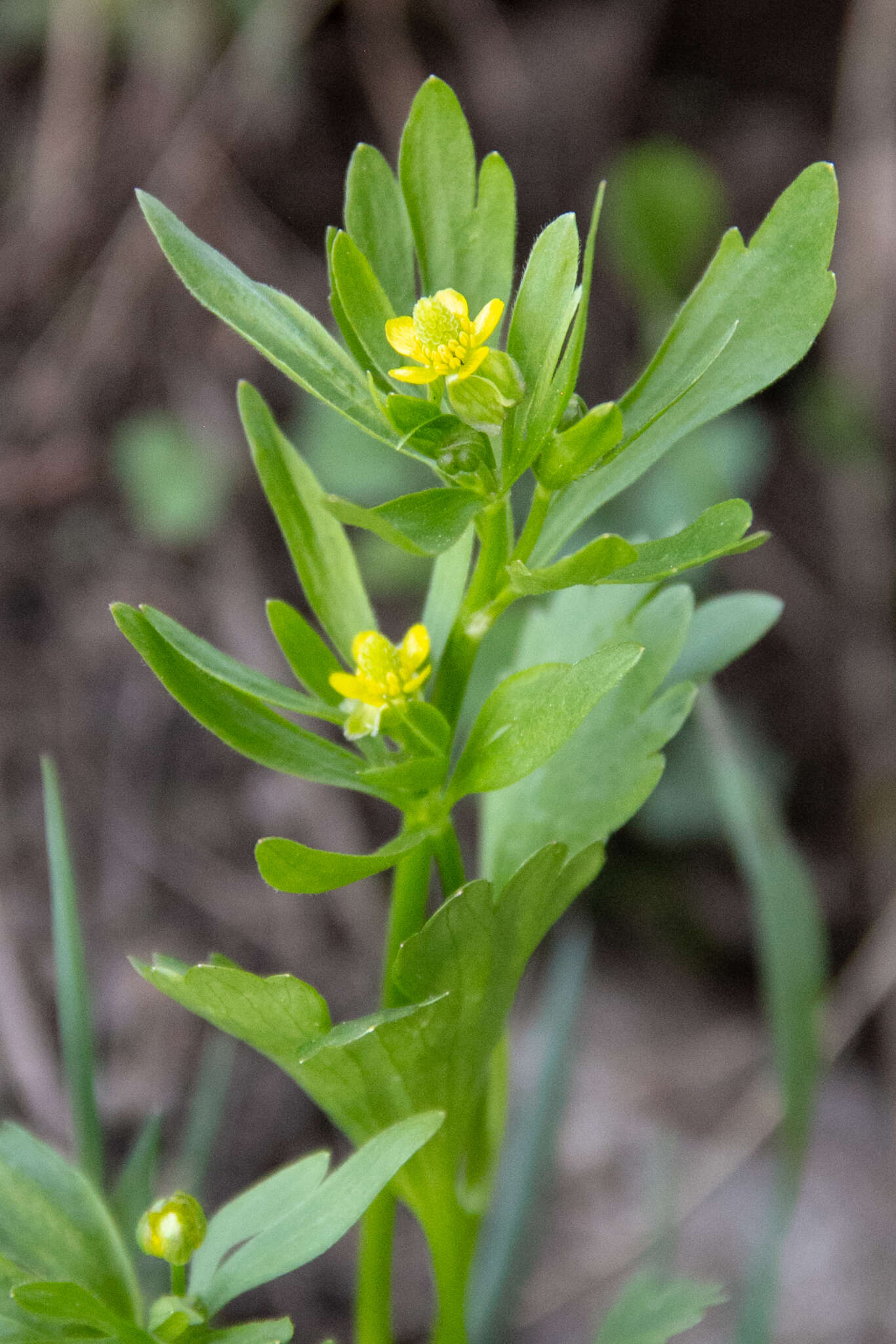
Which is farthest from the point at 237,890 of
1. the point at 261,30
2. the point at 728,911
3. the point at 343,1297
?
the point at 261,30

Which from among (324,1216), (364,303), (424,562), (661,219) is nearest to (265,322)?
(364,303)

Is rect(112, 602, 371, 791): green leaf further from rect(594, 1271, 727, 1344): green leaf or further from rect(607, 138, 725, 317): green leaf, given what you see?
rect(607, 138, 725, 317): green leaf

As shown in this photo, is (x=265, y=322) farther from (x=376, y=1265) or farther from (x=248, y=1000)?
(x=376, y=1265)

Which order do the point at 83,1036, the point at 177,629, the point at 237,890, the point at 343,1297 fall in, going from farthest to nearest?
the point at 237,890 < the point at 343,1297 < the point at 83,1036 < the point at 177,629

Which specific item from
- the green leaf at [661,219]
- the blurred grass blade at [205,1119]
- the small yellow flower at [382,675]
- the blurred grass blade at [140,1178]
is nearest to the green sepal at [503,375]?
the small yellow flower at [382,675]

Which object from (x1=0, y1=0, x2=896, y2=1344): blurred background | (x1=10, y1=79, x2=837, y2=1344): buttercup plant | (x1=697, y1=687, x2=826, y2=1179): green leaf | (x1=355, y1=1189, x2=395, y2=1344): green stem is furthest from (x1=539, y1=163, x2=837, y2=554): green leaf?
(x1=0, y1=0, x2=896, y2=1344): blurred background

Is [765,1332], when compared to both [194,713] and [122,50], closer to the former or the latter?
[194,713]

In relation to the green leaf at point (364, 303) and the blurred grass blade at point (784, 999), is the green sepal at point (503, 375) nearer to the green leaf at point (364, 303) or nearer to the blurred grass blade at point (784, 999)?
the green leaf at point (364, 303)
